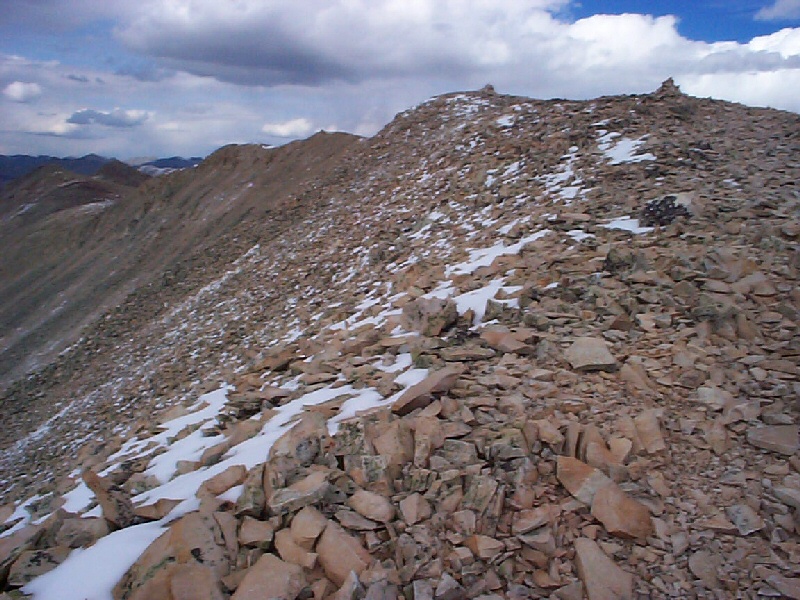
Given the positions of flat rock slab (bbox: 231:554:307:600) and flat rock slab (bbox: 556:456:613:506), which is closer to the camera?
flat rock slab (bbox: 231:554:307:600)

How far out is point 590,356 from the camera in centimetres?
458

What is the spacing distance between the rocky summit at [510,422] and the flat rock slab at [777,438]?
0.02m

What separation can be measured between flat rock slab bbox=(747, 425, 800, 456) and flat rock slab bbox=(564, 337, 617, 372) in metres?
1.13

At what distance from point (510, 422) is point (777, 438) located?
1.81 meters

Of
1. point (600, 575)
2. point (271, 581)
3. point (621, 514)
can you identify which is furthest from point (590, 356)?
point (271, 581)

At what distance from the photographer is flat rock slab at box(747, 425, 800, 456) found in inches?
137

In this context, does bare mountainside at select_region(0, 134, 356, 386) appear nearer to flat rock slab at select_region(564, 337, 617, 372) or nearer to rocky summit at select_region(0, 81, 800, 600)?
rocky summit at select_region(0, 81, 800, 600)

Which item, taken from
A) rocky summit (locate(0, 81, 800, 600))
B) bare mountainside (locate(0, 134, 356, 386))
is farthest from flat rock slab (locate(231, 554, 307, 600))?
bare mountainside (locate(0, 134, 356, 386))

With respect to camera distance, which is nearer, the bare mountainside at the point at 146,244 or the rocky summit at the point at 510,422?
the rocky summit at the point at 510,422

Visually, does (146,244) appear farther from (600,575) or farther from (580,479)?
(600,575)

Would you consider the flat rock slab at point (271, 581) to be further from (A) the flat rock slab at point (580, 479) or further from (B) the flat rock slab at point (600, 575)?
(A) the flat rock slab at point (580, 479)

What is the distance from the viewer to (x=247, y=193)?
105 ft

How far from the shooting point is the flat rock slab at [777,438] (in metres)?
3.48

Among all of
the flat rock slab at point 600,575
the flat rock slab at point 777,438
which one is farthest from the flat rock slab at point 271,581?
the flat rock slab at point 777,438
